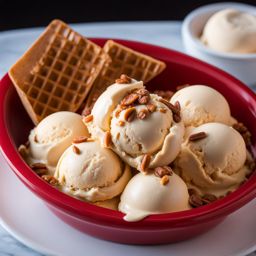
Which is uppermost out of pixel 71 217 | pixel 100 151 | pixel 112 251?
pixel 100 151

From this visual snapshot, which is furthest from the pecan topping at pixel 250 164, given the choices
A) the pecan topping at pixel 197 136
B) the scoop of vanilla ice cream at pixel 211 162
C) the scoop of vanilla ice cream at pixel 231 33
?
the scoop of vanilla ice cream at pixel 231 33

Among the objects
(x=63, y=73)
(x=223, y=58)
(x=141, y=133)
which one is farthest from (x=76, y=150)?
(x=223, y=58)

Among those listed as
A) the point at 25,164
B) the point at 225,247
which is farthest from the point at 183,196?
the point at 25,164

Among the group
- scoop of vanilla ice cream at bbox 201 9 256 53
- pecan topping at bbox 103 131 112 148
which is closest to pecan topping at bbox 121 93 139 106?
pecan topping at bbox 103 131 112 148

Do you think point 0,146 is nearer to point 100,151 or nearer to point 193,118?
point 100,151

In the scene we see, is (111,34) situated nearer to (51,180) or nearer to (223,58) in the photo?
(223,58)

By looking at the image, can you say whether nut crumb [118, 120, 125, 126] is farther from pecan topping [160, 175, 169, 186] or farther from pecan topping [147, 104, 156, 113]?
pecan topping [160, 175, 169, 186]

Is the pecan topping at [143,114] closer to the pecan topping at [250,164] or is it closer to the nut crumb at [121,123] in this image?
the nut crumb at [121,123]
